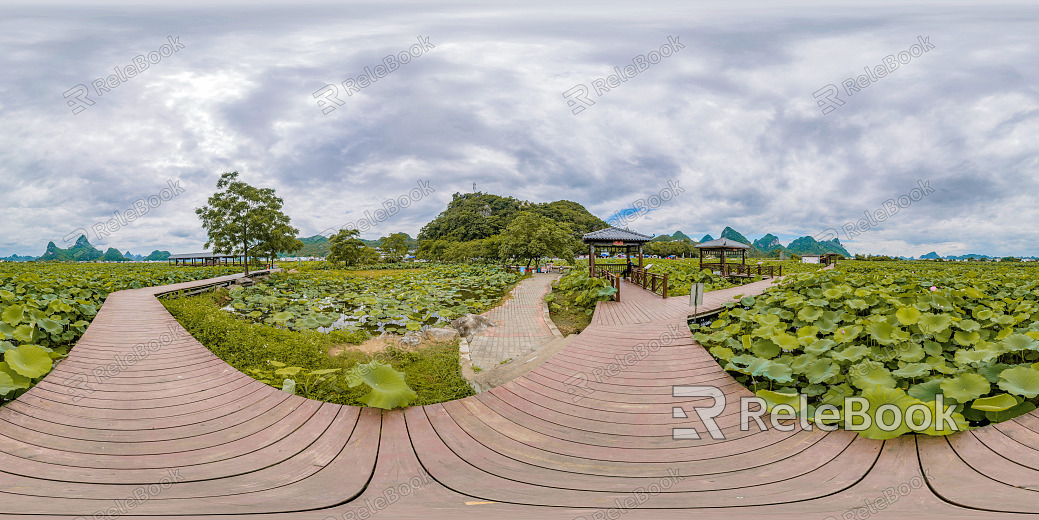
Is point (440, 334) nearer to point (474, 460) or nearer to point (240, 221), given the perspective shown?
point (474, 460)

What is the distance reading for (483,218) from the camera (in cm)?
5303

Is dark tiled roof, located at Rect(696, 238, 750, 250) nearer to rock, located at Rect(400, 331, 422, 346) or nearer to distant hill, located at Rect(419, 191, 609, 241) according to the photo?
rock, located at Rect(400, 331, 422, 346)

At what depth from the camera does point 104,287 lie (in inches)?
400

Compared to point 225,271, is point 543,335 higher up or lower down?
lower down

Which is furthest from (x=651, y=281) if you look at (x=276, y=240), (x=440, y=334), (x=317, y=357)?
(x=276, y=240)

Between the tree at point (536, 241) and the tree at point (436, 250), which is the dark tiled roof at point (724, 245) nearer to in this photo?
the tree at point (536, 241)

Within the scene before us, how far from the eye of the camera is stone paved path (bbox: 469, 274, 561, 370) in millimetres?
6913

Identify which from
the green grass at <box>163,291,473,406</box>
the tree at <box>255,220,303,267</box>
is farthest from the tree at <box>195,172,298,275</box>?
the green grass at <box>163,291,473,406</box>

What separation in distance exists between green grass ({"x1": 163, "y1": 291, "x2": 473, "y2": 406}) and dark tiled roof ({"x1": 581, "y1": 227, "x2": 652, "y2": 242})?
7.10m

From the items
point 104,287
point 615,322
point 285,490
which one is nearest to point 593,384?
point 285,490

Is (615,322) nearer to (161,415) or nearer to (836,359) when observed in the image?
(836,359)

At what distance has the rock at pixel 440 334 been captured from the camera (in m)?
8.00

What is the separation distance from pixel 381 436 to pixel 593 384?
2045mm

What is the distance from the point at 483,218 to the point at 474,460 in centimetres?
5115
